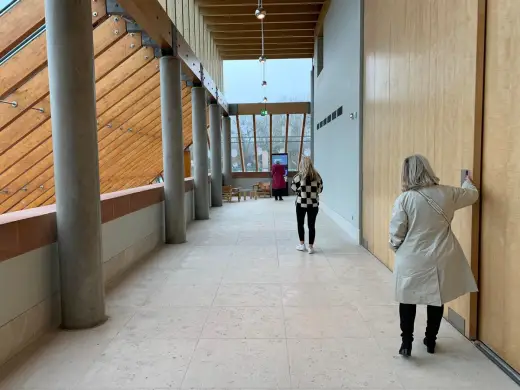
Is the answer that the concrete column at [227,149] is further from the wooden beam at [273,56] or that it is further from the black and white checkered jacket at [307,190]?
the black and white checkered jacket at [307,190]

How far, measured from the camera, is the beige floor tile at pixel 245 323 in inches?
135

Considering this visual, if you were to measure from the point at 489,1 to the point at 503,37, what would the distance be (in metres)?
0.37

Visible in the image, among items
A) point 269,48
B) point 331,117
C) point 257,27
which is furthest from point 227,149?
point 331,117

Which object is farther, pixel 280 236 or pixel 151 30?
pixel 280 236

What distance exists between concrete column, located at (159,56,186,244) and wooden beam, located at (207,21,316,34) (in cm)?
561

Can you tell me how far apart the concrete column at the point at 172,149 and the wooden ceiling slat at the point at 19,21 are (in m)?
2.17

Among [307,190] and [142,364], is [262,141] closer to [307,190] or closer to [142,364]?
[307,190]

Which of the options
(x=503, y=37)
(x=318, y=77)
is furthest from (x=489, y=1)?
(x=318, y=77)

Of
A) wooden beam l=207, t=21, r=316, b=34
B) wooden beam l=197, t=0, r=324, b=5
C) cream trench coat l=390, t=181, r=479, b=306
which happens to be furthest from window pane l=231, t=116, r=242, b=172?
cream trench coat l=390, t=181, r=479, b=306

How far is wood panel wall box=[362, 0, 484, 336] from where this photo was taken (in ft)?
10.7

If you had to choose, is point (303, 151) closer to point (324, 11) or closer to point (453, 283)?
point (324, 11)

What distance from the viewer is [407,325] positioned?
2969 millimetres

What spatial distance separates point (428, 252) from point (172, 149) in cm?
541

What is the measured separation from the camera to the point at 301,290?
461 cm
